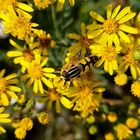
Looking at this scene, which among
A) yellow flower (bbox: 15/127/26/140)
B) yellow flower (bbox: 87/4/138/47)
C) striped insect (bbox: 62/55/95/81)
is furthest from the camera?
yellow flower (bbox: 15/127/26/140)

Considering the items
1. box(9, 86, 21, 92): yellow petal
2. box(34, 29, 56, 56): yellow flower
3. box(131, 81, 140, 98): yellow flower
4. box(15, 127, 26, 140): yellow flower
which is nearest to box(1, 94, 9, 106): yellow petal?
box(9, 86, 21, 92): yellow petal

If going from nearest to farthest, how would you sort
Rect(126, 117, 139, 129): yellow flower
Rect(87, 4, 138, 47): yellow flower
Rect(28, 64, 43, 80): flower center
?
1. Rect(87, 4, 138, 47): yellow flower
2. Rect(28, 64, 43, 80): flower center
3. Rect(126, 117, 139, 129): yellow flower

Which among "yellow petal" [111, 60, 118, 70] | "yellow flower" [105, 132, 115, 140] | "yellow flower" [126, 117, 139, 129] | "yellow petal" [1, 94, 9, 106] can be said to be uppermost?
"yellow petal" [111, 60, 118, 70]

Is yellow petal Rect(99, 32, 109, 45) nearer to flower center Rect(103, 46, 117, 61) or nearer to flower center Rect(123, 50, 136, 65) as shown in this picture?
flower center Rect(103, 46, 117, 61)

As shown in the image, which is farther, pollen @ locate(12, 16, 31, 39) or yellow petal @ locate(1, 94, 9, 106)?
yellow petal @ locate(1, 94, 9, 106)

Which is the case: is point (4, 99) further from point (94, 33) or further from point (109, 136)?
point (109, 136)

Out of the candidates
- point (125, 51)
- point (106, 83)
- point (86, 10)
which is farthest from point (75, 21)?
point (125, 51)

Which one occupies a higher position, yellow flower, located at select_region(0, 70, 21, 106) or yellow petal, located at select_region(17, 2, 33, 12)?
yellow petal, located at select_region(17, 2, 33, 12)

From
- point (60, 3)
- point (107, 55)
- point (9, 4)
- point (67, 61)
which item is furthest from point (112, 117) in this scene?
point (9, 4)
